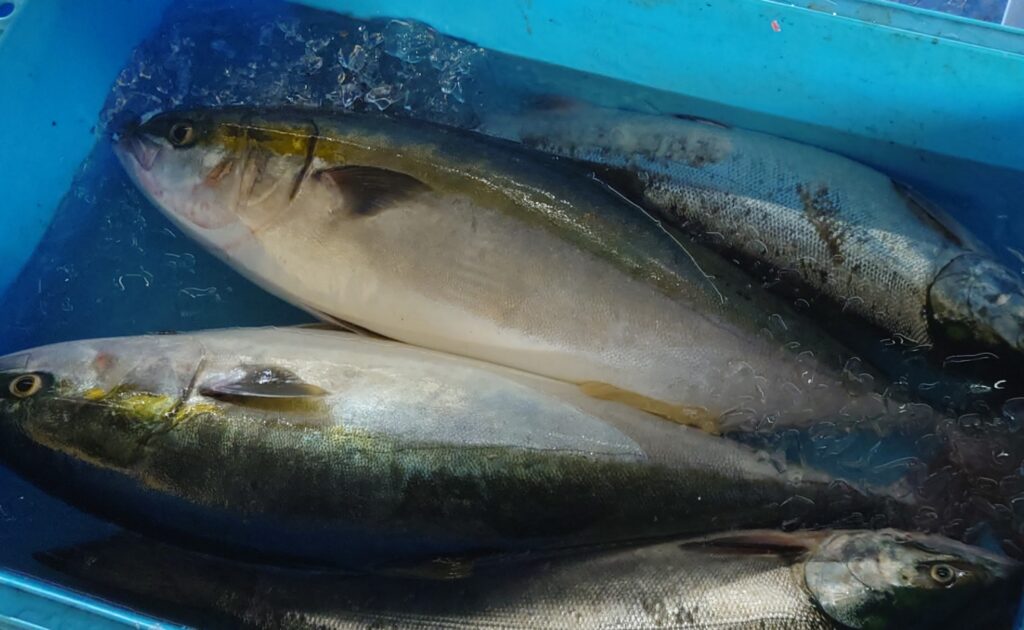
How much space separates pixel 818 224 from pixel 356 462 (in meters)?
1.28

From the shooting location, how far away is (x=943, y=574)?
5.29 feet

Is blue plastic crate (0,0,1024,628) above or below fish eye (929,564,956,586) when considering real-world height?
above

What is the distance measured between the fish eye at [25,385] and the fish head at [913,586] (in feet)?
5.48

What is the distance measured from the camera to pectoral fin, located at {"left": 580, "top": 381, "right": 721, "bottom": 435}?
75.7 inches

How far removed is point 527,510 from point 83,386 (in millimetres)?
991

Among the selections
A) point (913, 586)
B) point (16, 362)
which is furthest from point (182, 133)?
point (913, 586)

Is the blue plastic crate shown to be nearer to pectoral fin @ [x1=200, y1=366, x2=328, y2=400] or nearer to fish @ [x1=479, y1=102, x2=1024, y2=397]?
fish @ [x1=479, y1=102, x2=1024, y2=397]

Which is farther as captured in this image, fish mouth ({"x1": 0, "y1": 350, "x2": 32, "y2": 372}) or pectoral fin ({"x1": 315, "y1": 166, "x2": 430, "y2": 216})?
pectoral fin ({"x1": 315, "y1": 166, "x2": 430, "y2": 216})

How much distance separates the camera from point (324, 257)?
198 centimetres

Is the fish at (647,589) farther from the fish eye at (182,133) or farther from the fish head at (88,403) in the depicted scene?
the fish eye at (182,133)

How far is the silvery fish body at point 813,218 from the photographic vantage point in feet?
6.42

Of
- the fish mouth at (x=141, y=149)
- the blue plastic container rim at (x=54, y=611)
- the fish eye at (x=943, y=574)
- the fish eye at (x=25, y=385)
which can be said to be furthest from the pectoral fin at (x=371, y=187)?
the fish eye at (x=943, y=574)

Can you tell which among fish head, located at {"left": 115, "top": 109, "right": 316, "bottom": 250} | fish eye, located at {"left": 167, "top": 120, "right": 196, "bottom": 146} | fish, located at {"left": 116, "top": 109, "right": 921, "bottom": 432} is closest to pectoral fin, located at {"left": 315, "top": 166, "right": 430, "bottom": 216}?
fish, located at {"left": 116, "top": 109, "right": 921, "bottom": 432}

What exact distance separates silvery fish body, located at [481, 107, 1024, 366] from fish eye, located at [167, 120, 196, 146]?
856mm
